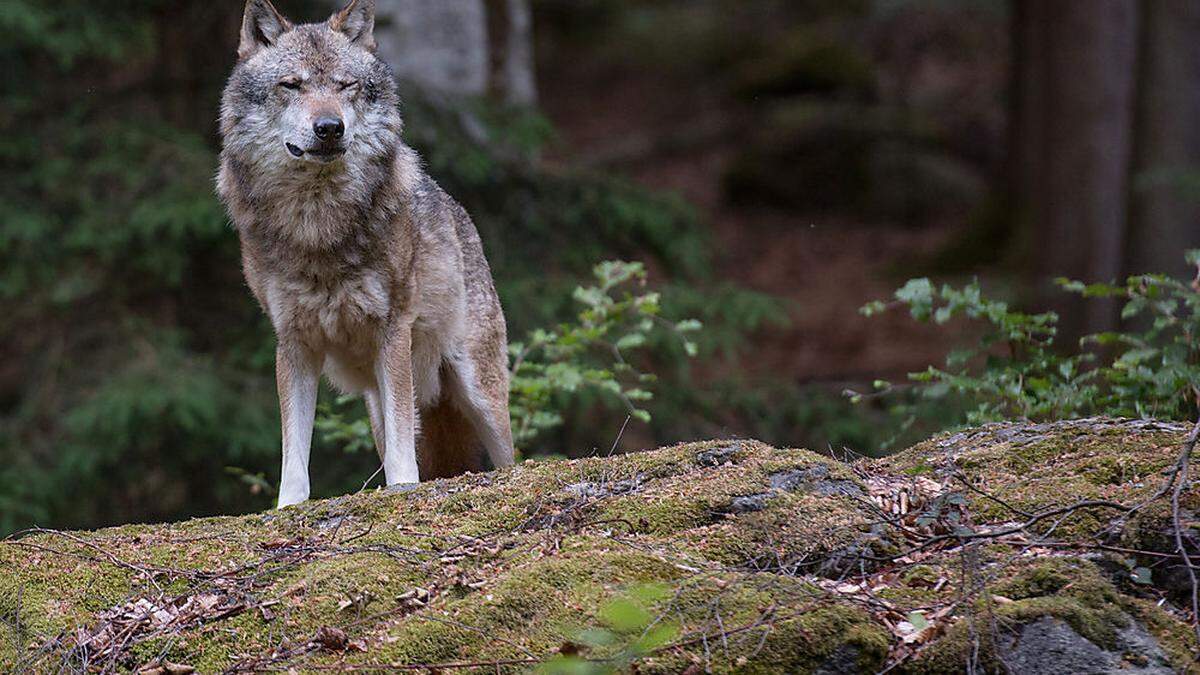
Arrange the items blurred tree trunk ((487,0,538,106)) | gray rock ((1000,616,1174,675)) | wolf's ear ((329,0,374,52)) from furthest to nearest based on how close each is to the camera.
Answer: blurred tree trunk ((487,0,538,106)) < wolf's ear ((329,0,374,52)) < gray rock ((1000,616,1174,675))

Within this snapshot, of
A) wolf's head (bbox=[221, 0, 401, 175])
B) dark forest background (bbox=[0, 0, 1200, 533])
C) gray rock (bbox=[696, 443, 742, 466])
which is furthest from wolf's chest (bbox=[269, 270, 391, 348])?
gray rock (bbox=[696, 443, 742, 466])

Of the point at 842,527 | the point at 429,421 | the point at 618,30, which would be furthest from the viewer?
the point at 618,30

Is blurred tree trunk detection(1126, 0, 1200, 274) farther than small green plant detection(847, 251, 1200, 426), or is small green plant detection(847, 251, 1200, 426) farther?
blurred tree trunk detection(1126, 0, 1200, 274)

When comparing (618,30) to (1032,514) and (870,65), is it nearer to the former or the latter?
(870,65)

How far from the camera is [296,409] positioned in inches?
240

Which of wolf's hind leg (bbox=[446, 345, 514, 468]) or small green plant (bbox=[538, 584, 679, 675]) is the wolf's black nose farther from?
small green plant (bbox=[538, 584, 679, 675])

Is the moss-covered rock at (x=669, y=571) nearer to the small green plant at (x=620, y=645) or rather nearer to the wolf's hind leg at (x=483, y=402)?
the small green plant at (x=620, y=645)

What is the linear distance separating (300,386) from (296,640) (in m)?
2.32

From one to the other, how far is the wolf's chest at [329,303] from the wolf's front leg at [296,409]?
0.15m

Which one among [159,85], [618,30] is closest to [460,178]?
[159,85]

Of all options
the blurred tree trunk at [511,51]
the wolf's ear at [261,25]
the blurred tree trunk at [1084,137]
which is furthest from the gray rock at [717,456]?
the blurred tree trunk at [1084,137]

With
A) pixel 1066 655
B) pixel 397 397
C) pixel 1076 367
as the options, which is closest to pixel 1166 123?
pixel 1076 367

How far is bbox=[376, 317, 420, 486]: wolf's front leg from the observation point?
609cm

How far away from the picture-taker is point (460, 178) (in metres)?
11.7
